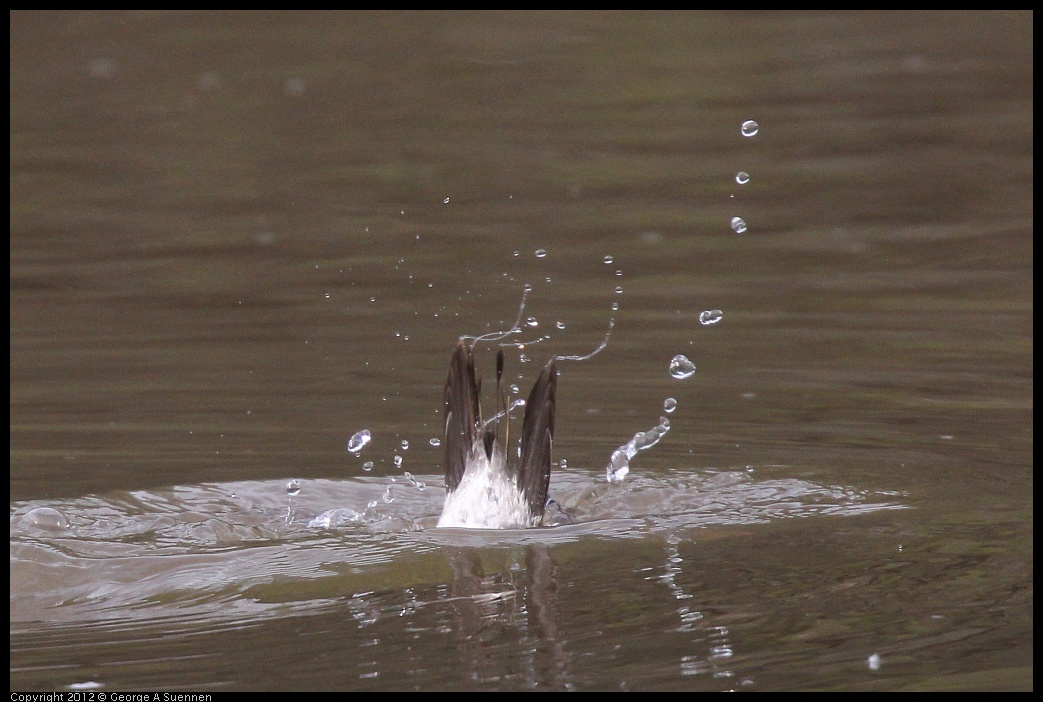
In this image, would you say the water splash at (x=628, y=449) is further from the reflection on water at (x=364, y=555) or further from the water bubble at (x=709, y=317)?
the water bubble at (x=709, y=317)

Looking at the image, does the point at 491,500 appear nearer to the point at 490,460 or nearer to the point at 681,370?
the point at 490,460

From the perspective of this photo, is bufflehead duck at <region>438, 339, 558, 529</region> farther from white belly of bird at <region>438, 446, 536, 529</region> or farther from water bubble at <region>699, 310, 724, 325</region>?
water bubble at <region>699, 310, 724, 325</region>

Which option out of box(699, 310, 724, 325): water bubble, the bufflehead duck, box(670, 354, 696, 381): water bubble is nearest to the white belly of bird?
the bufflehead duck

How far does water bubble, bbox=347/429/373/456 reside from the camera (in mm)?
5004

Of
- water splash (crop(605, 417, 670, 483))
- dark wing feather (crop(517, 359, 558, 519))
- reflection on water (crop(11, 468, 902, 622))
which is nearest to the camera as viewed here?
reflection on water (crop(11, 468, 902, 622))

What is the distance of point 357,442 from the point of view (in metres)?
5.04

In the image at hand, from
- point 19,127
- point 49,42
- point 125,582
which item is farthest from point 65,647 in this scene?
point 49,42

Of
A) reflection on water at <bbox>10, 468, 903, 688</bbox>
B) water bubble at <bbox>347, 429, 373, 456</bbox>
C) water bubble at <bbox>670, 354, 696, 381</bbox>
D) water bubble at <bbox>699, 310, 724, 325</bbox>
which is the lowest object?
reflection on water at <bbox>10, 468, 903, 688</bbox>

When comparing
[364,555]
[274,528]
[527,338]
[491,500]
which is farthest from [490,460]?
[527,338]

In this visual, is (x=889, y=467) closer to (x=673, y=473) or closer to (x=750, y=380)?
(x=673, y=473)

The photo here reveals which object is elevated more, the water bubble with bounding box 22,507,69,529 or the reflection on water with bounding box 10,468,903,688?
the water bubble with bounding box 22,507,69,529

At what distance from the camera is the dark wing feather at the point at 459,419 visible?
13.4 feet

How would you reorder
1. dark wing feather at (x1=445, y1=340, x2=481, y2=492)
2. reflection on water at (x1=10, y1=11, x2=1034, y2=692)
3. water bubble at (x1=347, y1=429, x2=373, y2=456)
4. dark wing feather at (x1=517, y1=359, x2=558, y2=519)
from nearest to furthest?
reflection on water at (x1=10, y1=11, x2=1034, y2=692), dark wing feather at (x1=517, y1=359, x2=558, y2=519), dark wing feather at (x1=445, y1=340, x2=481, y2=492), water bubble at (x1=347, y1=429, x2=373, y2=456)

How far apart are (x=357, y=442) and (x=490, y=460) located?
42.9 inches
